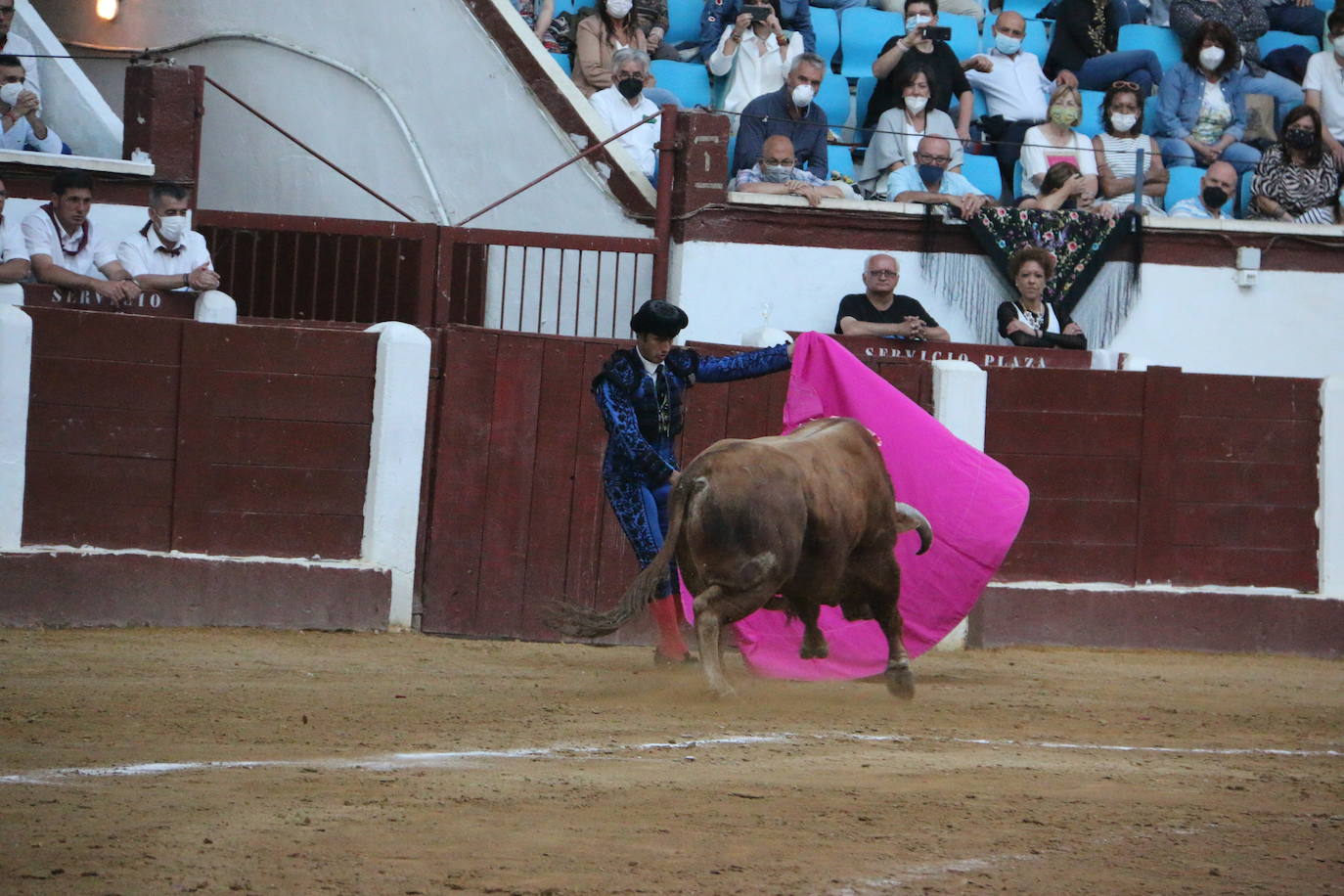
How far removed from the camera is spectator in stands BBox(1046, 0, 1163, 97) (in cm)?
1241

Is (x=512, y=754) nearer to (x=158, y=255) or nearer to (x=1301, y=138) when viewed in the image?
(x=158, y=255)

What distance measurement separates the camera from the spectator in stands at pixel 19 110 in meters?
9.38

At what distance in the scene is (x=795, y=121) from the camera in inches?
419

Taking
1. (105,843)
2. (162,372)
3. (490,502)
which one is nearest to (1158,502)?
(490,502)

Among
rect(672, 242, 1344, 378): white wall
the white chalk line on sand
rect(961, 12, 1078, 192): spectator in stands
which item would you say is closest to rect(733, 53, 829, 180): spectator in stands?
rect(672, 242, 1344, 378): white wall

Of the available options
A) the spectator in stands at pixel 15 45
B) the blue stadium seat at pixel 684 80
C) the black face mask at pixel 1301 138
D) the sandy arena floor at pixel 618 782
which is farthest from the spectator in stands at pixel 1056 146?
the spectator in stands at pixel 15 45

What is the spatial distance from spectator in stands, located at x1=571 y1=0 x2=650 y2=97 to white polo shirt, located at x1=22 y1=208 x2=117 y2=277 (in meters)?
3.54

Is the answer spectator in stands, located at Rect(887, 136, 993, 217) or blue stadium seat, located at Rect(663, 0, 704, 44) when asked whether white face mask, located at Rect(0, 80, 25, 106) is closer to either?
blue stadium seat, located at Rect(663, 0, 704, 44)

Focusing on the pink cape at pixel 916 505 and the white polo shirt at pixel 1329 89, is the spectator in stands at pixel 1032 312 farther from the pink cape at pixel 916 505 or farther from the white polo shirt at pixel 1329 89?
the white polo shirt at pixel 1329 89

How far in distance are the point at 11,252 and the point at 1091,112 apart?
23.1 ft

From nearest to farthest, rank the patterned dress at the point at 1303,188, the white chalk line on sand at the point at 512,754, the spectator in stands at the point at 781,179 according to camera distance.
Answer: the white chalk line on sand at the point at 512,754 → the spectator in stands at the point at 781,179 → the patterned dress at the point at 1303,188

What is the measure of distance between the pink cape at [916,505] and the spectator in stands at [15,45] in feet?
15.9

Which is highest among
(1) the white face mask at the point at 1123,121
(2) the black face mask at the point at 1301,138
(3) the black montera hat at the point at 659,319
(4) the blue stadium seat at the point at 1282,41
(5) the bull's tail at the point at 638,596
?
(4) the blue stadium seat at the point at 1282,41

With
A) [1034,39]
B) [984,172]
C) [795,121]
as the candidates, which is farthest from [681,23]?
[1034,39]
